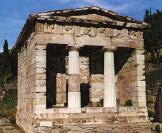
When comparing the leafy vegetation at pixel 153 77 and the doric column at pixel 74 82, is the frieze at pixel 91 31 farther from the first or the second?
the leafy vegetation at pixel 153 77

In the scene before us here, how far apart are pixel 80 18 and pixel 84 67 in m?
3.23

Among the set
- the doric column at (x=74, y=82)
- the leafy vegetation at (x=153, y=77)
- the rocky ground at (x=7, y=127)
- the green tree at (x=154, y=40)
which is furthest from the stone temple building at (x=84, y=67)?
the green tree at (x=154, y=40)

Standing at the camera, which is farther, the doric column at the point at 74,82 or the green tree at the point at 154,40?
the green tree at the point at 154,40

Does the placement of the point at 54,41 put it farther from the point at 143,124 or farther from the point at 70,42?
the point at 143,124

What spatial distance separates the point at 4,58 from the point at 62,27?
43697 millimetres

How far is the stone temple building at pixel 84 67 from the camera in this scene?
14.9 m

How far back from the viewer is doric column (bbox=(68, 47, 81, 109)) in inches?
598

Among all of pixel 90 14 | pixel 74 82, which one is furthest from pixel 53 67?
pixel 90 14

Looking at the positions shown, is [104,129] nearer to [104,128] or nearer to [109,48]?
[104,128]

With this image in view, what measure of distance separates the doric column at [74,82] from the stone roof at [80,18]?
148 centimetres

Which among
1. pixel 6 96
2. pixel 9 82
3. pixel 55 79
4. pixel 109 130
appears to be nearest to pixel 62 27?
pixel 55 79

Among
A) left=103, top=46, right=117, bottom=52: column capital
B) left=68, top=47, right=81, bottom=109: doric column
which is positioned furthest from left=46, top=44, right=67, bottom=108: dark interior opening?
left=103, top=46, right=117, bottom=52: column capital

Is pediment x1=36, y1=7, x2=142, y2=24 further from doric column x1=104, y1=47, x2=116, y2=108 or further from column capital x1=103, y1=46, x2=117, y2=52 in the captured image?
doric column x1=104, y1=47, x2=116, y2=108

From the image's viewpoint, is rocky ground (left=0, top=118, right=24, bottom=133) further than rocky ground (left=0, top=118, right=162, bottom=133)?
Yes
